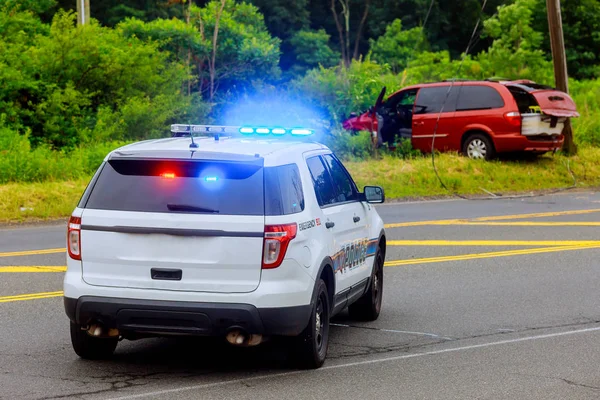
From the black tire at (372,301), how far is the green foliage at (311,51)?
70615 millimetres

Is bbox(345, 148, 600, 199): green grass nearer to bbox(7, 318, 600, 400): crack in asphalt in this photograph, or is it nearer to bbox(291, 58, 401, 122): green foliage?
bbox(291, 58, 401, 122): green foliage

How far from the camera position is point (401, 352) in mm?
9117

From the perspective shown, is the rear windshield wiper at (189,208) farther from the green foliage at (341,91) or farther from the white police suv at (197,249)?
the green foliage at (341,91)

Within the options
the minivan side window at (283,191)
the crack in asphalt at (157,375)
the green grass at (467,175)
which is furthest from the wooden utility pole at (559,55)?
the minivan side window at (283,191)

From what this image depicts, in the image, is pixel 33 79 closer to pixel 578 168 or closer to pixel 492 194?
pixel 492 194

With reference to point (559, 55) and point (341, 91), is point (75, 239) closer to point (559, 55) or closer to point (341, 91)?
point (559, 55)

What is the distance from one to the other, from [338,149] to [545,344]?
17.0m

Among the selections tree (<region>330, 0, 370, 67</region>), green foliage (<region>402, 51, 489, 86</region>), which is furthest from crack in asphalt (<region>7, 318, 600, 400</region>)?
tree (<region>330, 0, 370, 67</region>)

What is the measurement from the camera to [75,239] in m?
8.02

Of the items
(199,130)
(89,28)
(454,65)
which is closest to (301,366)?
(199,130)

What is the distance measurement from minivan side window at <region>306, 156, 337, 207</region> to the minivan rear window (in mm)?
905

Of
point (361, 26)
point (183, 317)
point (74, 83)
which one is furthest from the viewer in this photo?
point (361, 26)

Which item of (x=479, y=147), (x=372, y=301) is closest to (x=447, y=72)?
(x=479, y=147)

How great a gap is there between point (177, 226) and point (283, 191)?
2.60 ft
